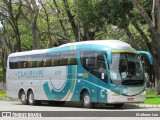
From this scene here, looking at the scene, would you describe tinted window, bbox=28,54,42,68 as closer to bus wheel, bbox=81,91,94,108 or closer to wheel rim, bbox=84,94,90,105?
bus wheel, bbox=81,91,94,108

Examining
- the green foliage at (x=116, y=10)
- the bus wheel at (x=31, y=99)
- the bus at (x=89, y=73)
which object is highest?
the green foliage at (x=116, y=10)

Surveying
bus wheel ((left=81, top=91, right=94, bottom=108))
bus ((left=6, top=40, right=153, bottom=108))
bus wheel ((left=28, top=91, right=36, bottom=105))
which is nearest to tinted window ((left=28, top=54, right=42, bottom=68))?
bus ((left=6, top=40, right=153, bottom=108))

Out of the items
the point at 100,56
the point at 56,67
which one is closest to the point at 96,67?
the point at 100,56

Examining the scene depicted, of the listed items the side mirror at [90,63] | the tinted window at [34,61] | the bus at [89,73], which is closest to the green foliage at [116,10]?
the bus at [89,73]

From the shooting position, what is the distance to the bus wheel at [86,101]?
75.9 ft

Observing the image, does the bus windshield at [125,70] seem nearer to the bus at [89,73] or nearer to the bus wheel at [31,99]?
the bus at [89,73]

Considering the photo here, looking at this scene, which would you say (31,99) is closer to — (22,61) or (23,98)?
(23,98)

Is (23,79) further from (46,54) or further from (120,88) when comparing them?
(120,88)

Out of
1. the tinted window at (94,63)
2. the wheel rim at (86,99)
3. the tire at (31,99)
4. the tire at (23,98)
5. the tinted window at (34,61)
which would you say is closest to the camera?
the tinted window at (94,63)

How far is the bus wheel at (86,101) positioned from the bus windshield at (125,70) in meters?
2.02

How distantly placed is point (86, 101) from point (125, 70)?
2.83 metres

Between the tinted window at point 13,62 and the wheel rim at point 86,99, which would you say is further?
Result: the tinted window at point 13,62

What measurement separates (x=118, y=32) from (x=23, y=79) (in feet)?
76.6

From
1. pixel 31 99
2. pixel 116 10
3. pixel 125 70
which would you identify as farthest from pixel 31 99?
pixel 125 70
